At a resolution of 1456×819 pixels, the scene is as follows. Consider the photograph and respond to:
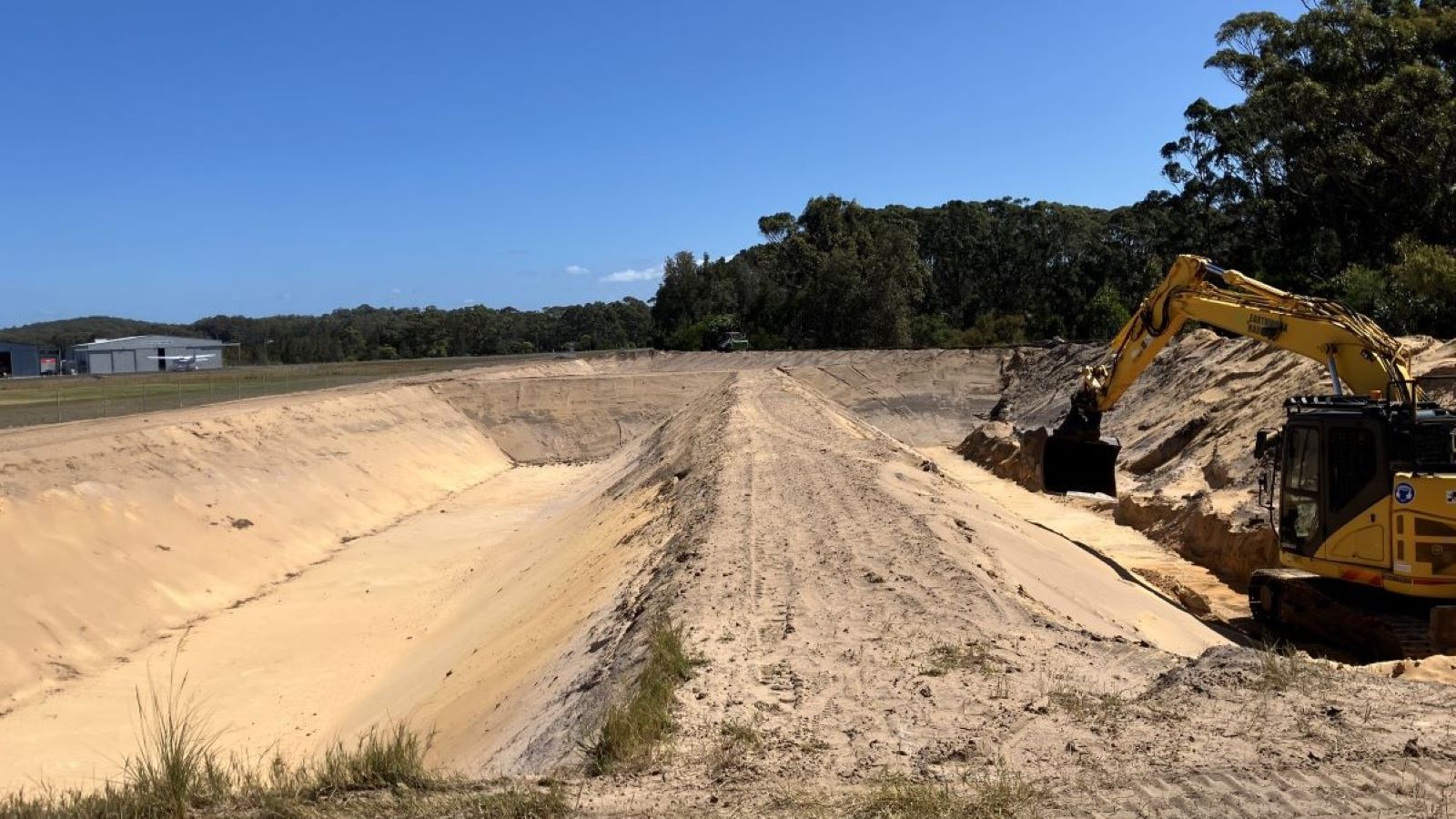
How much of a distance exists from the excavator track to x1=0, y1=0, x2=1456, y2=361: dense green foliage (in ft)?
47.2

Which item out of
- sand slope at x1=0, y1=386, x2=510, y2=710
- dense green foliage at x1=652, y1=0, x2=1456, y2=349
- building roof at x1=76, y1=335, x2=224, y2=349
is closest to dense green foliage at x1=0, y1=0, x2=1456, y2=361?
dense green foliage at x1=652, y1=0, x2=1456, y2=349

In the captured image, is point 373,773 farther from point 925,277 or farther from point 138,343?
point 138,343

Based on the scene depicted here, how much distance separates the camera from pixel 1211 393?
2680 centimetres

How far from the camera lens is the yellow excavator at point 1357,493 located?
1014 centimetres

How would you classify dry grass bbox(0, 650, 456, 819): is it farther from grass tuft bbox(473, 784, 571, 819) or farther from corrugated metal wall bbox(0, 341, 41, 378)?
corrugated metal wall bbox(0, 341, 41, 378)

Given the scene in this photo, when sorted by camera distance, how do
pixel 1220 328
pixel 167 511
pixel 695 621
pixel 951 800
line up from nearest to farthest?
pixel 951 800 < pixel 695 621 < pixel 1220 328 < pixel 167 511

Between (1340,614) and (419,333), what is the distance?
10860cm

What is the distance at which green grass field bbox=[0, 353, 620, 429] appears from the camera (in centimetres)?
2934

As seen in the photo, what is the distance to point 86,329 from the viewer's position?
155 metres

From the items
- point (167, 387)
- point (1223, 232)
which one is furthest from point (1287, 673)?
point (1223, 232)

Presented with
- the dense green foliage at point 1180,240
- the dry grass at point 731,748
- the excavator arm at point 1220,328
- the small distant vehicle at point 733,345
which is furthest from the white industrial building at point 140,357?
the dry grass at point 731,748

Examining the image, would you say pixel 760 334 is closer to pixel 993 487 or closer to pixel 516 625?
pixel 993 487

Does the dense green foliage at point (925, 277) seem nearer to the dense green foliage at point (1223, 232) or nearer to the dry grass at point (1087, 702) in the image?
the dense green foliage at point (1223, 232)

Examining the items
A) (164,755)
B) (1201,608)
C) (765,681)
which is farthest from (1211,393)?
(164,755)
